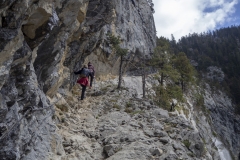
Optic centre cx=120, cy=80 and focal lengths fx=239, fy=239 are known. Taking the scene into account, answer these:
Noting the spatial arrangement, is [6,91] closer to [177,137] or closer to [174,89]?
[177,137]

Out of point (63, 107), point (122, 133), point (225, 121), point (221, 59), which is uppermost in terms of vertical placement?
point (221, 59)

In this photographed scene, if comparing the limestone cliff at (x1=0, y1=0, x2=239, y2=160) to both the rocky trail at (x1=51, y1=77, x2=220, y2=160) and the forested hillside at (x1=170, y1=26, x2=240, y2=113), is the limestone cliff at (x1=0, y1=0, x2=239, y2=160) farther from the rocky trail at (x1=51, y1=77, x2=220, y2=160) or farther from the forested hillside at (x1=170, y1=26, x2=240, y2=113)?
the forested hillside at (x1=170, y1=26, x2=240, y2=113)

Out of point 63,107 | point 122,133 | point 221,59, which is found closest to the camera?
point 122,133

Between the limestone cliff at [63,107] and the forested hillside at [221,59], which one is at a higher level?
the forested hillside at [221,59]

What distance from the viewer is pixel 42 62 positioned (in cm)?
1095

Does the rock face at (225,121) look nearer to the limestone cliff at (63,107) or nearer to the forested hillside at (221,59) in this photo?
the forested hillside at (221,59)

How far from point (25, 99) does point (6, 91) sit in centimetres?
115

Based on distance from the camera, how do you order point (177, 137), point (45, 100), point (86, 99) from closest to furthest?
1. point (45, 100)
2. point (177, 137)
3. point (86, 99)

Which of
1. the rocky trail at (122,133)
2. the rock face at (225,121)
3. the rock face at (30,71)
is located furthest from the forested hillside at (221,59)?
the rock face at (30,71)

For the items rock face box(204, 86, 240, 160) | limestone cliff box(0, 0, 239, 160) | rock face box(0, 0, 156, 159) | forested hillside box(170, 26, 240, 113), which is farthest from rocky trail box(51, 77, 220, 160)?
forested hillside box(170, 26, 240, 113)

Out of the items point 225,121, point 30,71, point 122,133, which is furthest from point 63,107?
point 225,121

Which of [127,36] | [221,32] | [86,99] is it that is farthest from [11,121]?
[221,32]

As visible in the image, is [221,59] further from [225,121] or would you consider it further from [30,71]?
[30,71]

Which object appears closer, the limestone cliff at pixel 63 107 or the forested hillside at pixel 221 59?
the limestone cliff at pixel 63 107
